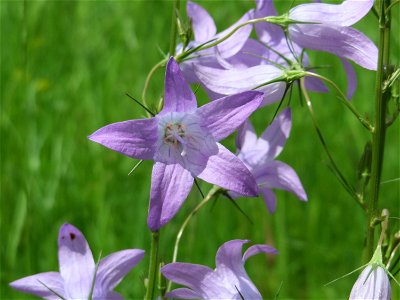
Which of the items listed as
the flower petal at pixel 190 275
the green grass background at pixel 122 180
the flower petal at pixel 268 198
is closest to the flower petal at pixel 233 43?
the flower petal at pixel 268 198

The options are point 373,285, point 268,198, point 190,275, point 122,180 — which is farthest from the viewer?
point 122,180

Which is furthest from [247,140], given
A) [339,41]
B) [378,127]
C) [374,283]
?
[374,283]

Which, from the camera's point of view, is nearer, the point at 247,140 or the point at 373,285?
the point at 373,285

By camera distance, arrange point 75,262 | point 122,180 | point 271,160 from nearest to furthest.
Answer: point 75,262, point 271,160, point 122,180

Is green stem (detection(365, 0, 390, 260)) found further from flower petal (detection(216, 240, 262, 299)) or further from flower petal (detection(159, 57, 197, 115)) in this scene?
flower petal (detection(159, 57, 197, 115))

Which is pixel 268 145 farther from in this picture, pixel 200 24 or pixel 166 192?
pixel 166 192

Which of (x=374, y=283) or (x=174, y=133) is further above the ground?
(x=174, y=133)

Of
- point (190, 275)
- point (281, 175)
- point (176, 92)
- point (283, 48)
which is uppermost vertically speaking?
point (283, 48)
